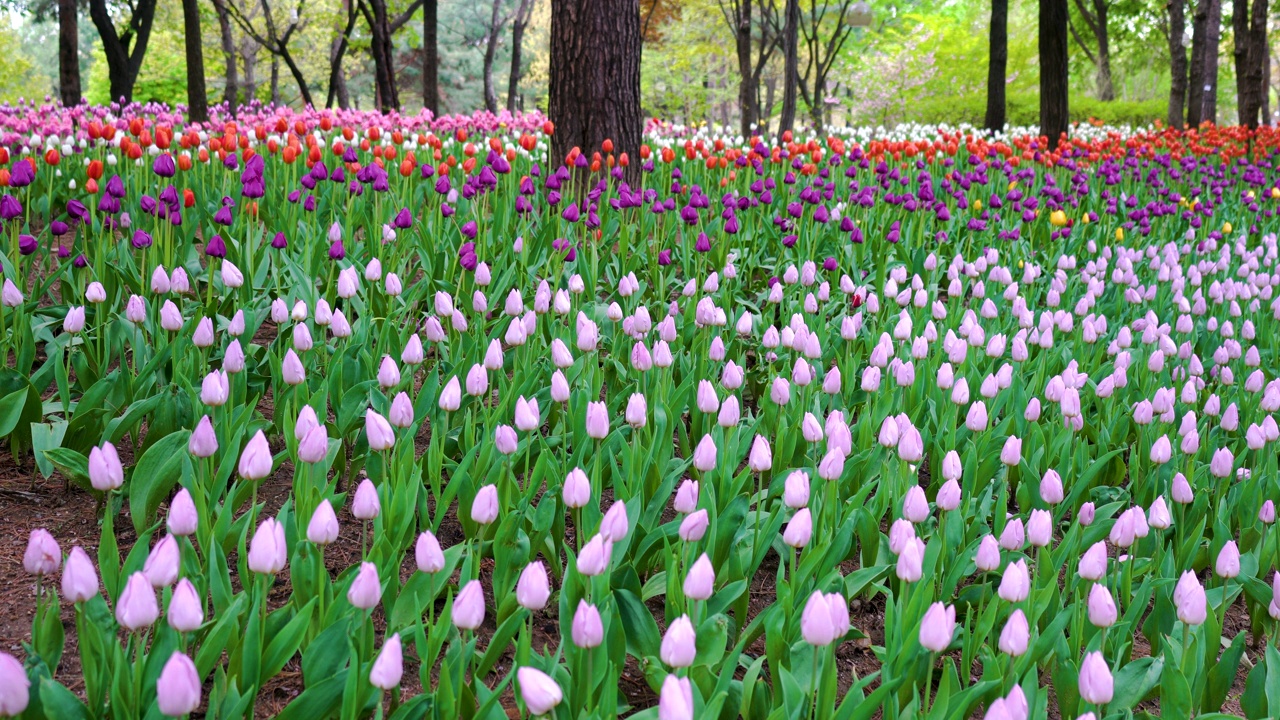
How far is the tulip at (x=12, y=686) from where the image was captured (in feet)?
4.26

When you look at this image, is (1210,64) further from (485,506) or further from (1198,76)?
(485,506)

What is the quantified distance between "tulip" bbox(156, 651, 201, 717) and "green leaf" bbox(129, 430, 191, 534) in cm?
118

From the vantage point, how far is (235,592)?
7.45 ft

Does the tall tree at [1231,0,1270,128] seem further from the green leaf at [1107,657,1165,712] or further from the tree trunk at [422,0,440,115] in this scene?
the green leaf at [1107,657,1165,712]

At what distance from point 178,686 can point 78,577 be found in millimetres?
363

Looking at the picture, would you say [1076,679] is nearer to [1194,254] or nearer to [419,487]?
[419,487]

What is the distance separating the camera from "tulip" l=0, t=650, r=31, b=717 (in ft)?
4.26

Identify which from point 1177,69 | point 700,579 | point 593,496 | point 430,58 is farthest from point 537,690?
point 1177,69

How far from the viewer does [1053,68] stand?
1295cm

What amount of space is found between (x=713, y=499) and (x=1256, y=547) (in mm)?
1490

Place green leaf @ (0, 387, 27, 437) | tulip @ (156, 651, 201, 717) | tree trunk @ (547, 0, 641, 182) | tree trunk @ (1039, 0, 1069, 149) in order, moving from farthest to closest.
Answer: tree trunk @ (1039, 0, 1069, 149), tree trunk @ (547, 0, 641, 182), green leaf @ (0, 387, 27, 437), tulip @ (156, 651, 201, 717)

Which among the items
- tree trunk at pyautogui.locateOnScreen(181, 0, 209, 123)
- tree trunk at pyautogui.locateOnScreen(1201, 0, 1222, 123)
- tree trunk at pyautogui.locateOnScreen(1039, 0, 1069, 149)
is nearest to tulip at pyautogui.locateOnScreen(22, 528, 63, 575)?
tree trunk at pyautogui.locateOnScreen(181, 0, 209, 123)

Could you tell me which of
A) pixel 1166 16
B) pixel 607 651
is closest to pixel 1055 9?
pixel 607 651

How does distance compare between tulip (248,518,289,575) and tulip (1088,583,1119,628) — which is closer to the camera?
tulip (248,518,289,575)
